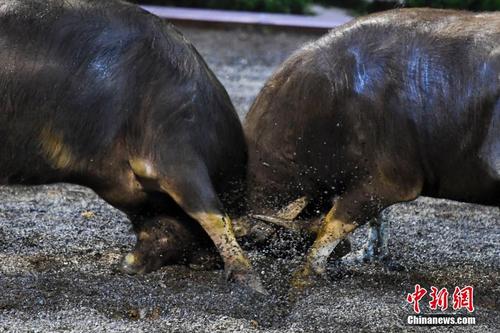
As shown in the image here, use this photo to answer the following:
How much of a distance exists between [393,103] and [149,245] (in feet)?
4.19

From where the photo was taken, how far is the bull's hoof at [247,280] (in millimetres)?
4344

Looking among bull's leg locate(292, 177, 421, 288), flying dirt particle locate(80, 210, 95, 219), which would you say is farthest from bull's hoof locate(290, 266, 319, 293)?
flying dirt particle locate(80, 210, 95, 219)

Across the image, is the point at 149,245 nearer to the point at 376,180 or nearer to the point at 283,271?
the point at 283,271

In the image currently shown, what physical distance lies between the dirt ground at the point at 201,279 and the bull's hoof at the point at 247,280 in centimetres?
5

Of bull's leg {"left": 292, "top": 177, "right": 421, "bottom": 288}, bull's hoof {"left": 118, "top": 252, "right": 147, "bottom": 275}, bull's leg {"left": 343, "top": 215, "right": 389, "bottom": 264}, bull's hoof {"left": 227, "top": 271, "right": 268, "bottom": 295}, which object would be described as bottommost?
bull's leg {"left": 343, "top": 215, "right": 389, "bottom": 264}

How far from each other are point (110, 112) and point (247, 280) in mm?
934

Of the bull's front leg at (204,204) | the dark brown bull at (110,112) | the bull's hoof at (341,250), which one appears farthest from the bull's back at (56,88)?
the bull's hoof at (341,250)

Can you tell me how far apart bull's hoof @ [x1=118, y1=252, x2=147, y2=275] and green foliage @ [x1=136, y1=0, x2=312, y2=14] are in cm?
770

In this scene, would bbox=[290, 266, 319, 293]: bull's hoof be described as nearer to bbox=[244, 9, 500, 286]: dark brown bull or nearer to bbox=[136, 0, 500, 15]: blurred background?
bbox=[244, 9, 500, 286]: dark brown bull

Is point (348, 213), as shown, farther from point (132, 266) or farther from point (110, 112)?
point (110, 112)

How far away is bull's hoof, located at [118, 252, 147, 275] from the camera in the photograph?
4.62m

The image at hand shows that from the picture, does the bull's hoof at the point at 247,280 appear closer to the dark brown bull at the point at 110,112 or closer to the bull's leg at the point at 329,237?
the dark brown bull at the point at 110,112

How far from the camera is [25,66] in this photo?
4273mm

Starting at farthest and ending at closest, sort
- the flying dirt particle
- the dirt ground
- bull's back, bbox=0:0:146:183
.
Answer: the flying dirt particle < bull's back, bbox=0:0:146:183 < the dirt ground
